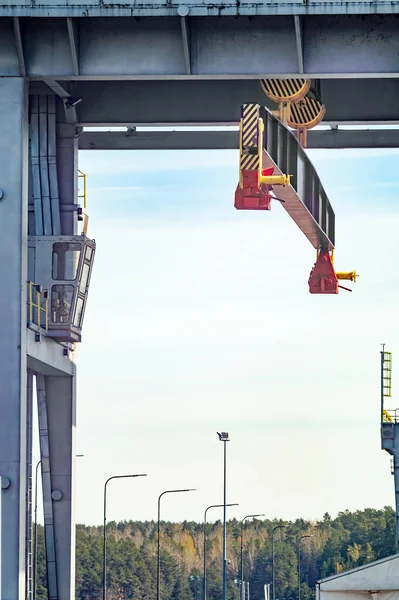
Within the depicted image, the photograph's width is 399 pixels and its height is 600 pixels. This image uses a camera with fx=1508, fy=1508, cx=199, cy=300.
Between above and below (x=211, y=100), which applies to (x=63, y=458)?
below

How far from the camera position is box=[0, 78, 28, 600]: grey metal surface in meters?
30.6

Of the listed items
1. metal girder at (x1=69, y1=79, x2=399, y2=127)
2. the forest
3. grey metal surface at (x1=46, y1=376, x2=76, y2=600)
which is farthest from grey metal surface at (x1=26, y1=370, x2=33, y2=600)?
the forest

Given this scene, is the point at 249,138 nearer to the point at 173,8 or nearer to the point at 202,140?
the point at 173,8

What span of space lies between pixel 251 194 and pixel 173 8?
4.53 metres

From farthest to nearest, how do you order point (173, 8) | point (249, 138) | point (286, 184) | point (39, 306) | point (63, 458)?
point (63, 458), point (39, 306), point (173, 8), point (286, 184), point (249, 138)

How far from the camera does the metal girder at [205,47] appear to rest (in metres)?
31.8

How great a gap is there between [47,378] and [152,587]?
5341 inches

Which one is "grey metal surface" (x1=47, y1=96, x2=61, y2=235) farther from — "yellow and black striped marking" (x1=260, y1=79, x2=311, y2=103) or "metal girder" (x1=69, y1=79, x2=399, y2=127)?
"yellow and black striped marking" (x1=260, y1=79, x2=311, y2=103)

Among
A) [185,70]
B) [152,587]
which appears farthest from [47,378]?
[152,587]

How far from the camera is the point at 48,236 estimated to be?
3781 cm

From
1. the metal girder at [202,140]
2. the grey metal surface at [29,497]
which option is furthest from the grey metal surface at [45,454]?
the metal girder at [202,140]

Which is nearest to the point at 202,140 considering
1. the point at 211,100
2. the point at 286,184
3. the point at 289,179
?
the point at 211,100

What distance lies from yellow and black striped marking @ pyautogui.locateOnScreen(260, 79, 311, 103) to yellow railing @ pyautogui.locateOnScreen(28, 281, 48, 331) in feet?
24.7

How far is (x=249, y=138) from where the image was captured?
29.6 metres
